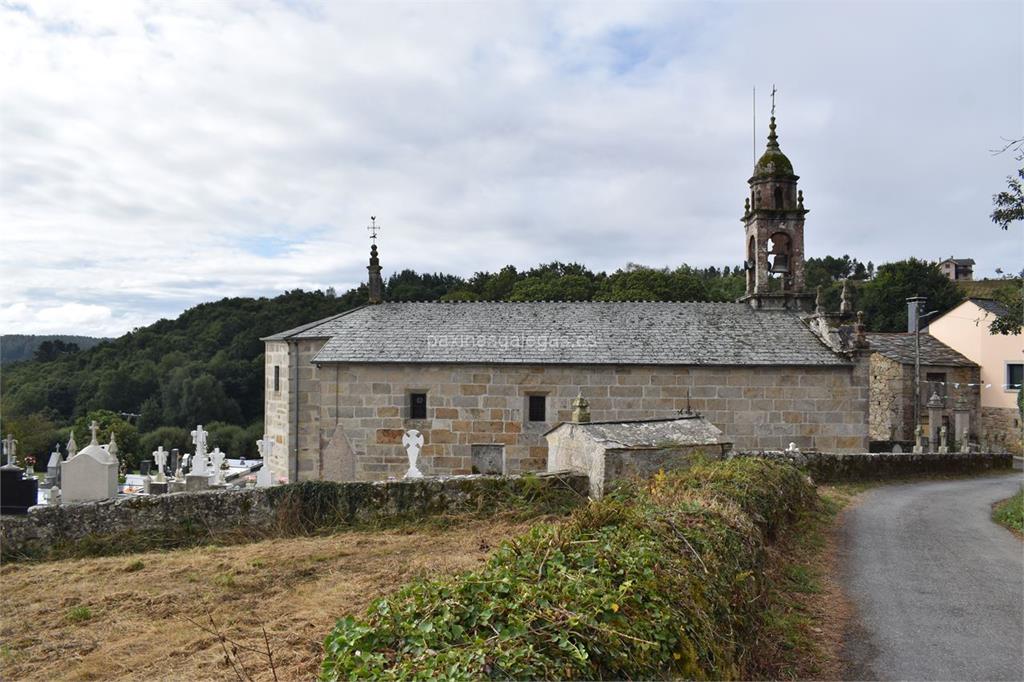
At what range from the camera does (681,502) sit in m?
6.61

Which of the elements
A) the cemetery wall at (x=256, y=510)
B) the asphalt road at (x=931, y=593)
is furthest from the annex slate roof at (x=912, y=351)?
the cemetery wall at (x=256, y=510)

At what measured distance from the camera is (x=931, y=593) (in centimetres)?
780

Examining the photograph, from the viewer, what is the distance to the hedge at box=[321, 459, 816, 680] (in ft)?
10.8

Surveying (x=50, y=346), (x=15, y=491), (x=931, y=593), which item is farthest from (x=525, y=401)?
(x=50, y=346)

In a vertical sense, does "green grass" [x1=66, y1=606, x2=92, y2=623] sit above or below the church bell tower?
below

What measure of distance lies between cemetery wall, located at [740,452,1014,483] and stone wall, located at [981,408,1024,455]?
12.1 metres

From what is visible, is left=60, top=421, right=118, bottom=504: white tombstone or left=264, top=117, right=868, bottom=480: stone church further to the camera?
left=264, top=117, right=868, bottom=480: stone church

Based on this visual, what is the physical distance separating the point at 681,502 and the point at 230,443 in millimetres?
54537

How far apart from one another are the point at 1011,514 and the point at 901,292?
55013mm

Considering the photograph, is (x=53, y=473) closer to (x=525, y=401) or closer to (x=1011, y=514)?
(x=525, y=401)

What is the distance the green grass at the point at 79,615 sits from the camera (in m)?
6.82

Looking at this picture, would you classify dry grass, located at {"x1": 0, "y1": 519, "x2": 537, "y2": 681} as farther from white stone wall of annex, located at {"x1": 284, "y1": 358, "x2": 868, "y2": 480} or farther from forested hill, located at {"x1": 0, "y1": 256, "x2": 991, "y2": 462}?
forested hill, located at {"x1": 0, "y1": 256, "x2": 991, "y2": 462}

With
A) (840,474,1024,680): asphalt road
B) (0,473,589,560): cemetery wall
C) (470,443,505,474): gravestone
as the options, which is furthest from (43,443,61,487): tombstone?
(840,474,1024,680): asphalt road

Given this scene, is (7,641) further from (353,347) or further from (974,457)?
(974,457)
